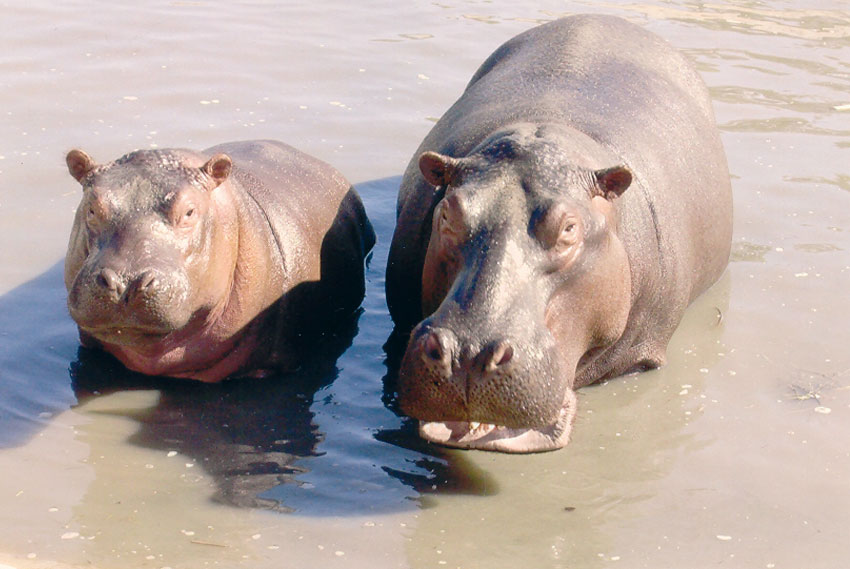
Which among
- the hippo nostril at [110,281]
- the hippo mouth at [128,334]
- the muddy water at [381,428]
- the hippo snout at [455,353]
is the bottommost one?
the muddy water at [381,428]

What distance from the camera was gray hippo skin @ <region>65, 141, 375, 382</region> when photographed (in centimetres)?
559

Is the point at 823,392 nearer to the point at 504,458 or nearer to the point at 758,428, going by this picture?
the point at 758,428

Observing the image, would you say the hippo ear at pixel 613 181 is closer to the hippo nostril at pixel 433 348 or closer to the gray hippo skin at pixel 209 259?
the hippo nostril at pixel 433 348

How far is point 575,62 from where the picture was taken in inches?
289

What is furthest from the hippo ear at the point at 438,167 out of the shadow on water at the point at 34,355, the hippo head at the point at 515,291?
the shadow on water at the point at 34,355

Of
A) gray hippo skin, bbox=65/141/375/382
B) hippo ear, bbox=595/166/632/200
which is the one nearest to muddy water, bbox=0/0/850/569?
gray hippo skin, bbox=65/141/375/382

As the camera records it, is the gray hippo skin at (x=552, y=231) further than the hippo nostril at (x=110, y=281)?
No

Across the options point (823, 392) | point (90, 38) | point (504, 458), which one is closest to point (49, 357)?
point (504, 458)

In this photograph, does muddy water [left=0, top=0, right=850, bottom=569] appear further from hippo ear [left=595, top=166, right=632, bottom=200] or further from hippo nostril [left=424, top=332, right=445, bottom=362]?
hippo ear [left=595, top=166, right=632, bottom=200]

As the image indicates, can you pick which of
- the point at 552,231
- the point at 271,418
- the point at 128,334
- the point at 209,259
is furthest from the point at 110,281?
the point at 552,231

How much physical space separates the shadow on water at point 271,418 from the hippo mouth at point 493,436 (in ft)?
1.09

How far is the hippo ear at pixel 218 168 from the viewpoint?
6008mm

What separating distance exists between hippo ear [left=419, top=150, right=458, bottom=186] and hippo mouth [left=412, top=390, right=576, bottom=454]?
1232mm

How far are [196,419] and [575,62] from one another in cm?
315
